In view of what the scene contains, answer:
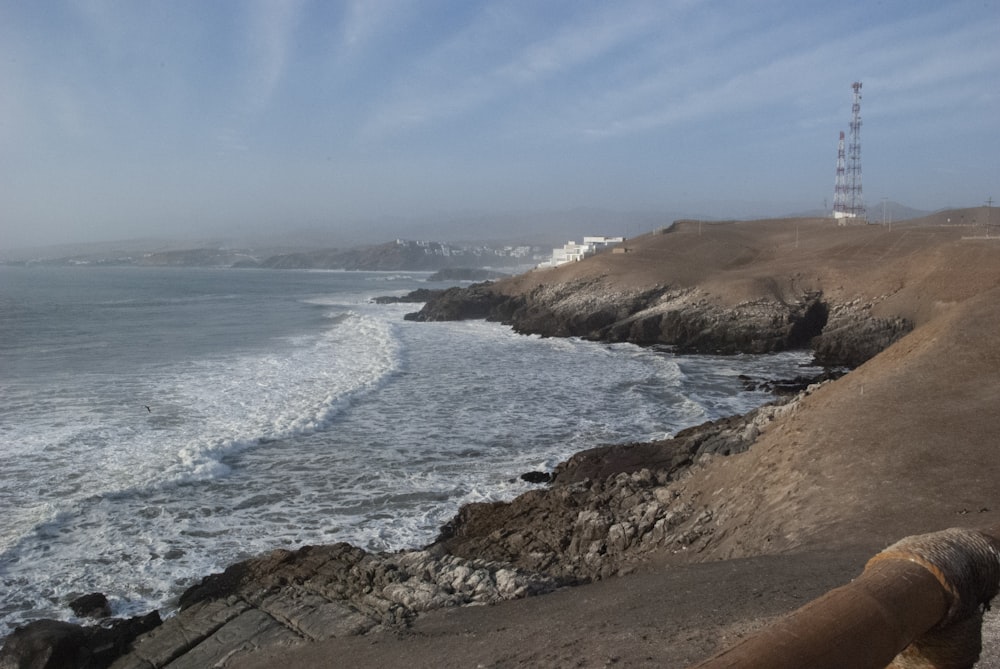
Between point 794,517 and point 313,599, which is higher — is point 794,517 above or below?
above

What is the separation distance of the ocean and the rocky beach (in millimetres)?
1208

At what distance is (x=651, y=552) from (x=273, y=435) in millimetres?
8599

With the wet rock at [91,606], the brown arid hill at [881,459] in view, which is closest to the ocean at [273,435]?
the wet rock at [91,606]

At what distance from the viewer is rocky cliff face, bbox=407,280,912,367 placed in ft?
78.4

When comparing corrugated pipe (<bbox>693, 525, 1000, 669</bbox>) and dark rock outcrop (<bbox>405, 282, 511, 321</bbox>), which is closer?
corrugated pipe (<bbox>693, 525, 1000, 669</bbox>)

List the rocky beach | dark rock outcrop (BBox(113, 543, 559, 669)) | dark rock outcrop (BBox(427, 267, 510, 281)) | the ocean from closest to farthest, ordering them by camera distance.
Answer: the rocky beach → dark rock outcrop (BBox(113, 543, 559, 669)) → the ocean → dark rock outcrop (BBox(427, 267, 510, 281))

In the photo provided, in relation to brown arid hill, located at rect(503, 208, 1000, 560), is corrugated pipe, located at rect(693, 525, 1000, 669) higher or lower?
higher

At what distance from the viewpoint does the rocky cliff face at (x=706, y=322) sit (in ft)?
78.4

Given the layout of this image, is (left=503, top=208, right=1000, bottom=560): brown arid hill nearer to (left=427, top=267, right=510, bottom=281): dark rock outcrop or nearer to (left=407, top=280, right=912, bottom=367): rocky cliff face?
(left=407, top=280, right=912, bottom=367): rocky cliff face

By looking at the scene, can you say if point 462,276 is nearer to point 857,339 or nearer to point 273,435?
point 857,339

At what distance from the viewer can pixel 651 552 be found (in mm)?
7559

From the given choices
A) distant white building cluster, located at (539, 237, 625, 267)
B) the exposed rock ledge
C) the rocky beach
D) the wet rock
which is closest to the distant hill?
distant white building cluster, located at (539, 237, 625, 267)

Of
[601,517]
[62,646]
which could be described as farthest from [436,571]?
[62,646]

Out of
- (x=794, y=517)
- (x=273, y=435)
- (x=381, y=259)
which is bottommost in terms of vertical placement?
(x=273, y=435)
